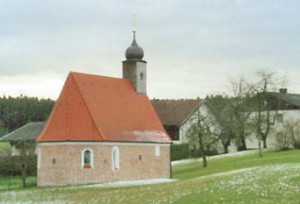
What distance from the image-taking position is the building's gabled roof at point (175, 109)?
73375 millimetres

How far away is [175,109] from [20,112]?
3191cm

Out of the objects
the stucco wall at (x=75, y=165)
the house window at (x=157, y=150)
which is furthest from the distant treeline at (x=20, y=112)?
the stucco wall at (x=75, y=165)

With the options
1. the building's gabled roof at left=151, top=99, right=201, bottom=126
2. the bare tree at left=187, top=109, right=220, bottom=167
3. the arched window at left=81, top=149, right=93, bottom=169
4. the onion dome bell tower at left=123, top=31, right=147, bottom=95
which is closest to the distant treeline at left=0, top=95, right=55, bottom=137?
the building's gabled roof at left=151, top=99, right=201, bottom=126

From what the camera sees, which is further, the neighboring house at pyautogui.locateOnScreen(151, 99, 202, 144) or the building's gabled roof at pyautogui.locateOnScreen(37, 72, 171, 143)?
the neighboring house at pyautogui.locateOnScreen(151, 99, 202, 144)

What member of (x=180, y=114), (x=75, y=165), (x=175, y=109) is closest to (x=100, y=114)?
(x=75, y=165)

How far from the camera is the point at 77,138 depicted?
43.2 m

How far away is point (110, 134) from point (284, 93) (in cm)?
4043

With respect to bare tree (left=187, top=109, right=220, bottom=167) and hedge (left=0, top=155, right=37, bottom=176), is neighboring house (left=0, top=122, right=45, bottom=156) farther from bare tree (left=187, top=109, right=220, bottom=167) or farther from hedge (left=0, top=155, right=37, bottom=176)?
bare tree (left=187, top=109, right=220, bottom=167)

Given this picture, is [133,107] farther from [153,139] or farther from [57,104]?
[57,104]

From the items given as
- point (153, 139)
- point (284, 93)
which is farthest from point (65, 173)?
point (284, 93)

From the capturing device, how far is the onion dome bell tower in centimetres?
5188

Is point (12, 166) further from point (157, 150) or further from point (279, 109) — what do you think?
point (279, 109)

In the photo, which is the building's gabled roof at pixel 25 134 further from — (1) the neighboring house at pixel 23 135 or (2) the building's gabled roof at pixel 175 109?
(2) the building's gabled roof at pixel 175 109

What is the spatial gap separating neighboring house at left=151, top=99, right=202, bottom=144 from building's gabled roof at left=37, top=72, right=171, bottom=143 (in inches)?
838
